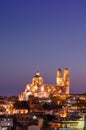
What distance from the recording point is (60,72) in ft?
336

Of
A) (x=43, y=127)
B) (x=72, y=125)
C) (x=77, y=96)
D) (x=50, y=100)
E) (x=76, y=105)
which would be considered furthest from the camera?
(x=77, y=96)

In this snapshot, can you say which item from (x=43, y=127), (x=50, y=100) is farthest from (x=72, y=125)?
(x=50, y=100)

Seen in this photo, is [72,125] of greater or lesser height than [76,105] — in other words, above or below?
below

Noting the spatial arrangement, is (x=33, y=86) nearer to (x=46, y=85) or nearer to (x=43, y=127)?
(x=46, y=85)

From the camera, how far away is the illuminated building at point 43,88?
97.9 meters

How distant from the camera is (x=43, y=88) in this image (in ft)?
325

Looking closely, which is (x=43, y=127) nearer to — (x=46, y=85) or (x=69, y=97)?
(x=69, y=97)

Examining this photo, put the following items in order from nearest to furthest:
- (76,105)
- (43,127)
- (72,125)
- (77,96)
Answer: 1. (43,127)
2. (72,125)
3. (76,105)
4. (77,96)

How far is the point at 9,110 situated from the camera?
251ft

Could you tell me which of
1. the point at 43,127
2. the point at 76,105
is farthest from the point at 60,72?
the point at 43,127

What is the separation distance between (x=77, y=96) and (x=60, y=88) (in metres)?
4.01

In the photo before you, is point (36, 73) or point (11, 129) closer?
point (11, 129)

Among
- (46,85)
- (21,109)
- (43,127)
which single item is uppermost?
(46,85)

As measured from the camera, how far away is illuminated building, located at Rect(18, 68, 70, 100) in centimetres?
9794
